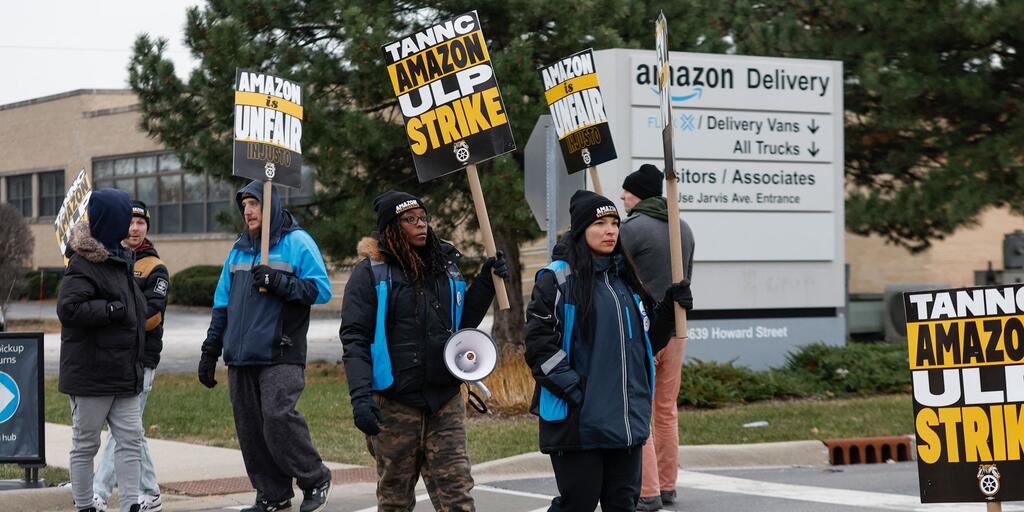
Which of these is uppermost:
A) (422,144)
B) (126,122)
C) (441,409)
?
(126,122)

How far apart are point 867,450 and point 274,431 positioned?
18.6 ft

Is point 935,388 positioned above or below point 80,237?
below

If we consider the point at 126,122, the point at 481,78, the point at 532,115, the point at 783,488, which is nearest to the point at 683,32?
the point at 532,115

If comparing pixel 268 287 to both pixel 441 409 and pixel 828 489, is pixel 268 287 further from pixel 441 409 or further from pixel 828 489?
pixel 828 489

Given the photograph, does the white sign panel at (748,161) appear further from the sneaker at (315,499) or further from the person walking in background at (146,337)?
the sneaker at (315,499)

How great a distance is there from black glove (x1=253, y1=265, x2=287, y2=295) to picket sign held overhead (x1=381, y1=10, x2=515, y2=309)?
106 cm

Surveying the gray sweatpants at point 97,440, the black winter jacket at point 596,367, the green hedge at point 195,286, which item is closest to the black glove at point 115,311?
the gray sweatpants at point 97,440

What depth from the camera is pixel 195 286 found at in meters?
41.4

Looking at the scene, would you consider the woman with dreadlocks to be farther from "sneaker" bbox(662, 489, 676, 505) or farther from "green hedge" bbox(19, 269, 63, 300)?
"green hedge" bbox(19, 269, 63, 300)

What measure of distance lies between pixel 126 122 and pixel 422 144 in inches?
1637

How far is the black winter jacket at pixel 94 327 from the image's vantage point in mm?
7426

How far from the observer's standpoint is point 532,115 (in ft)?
54.4

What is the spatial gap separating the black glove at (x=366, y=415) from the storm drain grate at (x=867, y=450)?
19.9ft

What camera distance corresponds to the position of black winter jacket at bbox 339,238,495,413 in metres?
6.37
